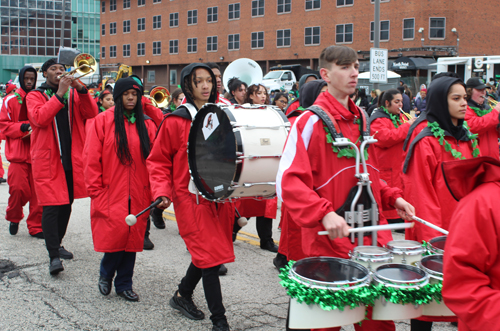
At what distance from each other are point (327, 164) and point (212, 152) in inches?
47.1

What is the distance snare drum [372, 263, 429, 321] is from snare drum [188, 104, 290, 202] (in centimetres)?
145

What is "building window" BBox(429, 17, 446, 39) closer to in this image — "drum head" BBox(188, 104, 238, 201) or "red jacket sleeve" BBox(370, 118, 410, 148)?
"red jacket sleeve" BBox(370, 118, 410, 148)

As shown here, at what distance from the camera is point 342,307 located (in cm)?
222

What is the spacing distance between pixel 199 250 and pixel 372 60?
10310 mm

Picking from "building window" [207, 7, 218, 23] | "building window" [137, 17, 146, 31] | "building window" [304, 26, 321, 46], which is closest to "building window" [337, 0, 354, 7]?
"building window" [304, 26, 321, 46]

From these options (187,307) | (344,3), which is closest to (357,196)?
(187,307)

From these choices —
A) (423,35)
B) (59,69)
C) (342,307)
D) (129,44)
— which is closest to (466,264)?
(342,307)

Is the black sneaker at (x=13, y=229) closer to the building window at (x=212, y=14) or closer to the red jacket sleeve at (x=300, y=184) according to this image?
the red jacket sleeve at (x=300, y=184)

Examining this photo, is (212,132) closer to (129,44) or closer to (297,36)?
(297,36)

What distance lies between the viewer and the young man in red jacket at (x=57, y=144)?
5.42 meters

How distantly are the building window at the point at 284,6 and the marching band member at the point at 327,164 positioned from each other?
43.9 meters

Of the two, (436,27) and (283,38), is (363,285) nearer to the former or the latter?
(436,27)

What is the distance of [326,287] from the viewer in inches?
89.4

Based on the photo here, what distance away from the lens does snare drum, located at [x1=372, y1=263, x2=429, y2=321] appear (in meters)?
2.26
